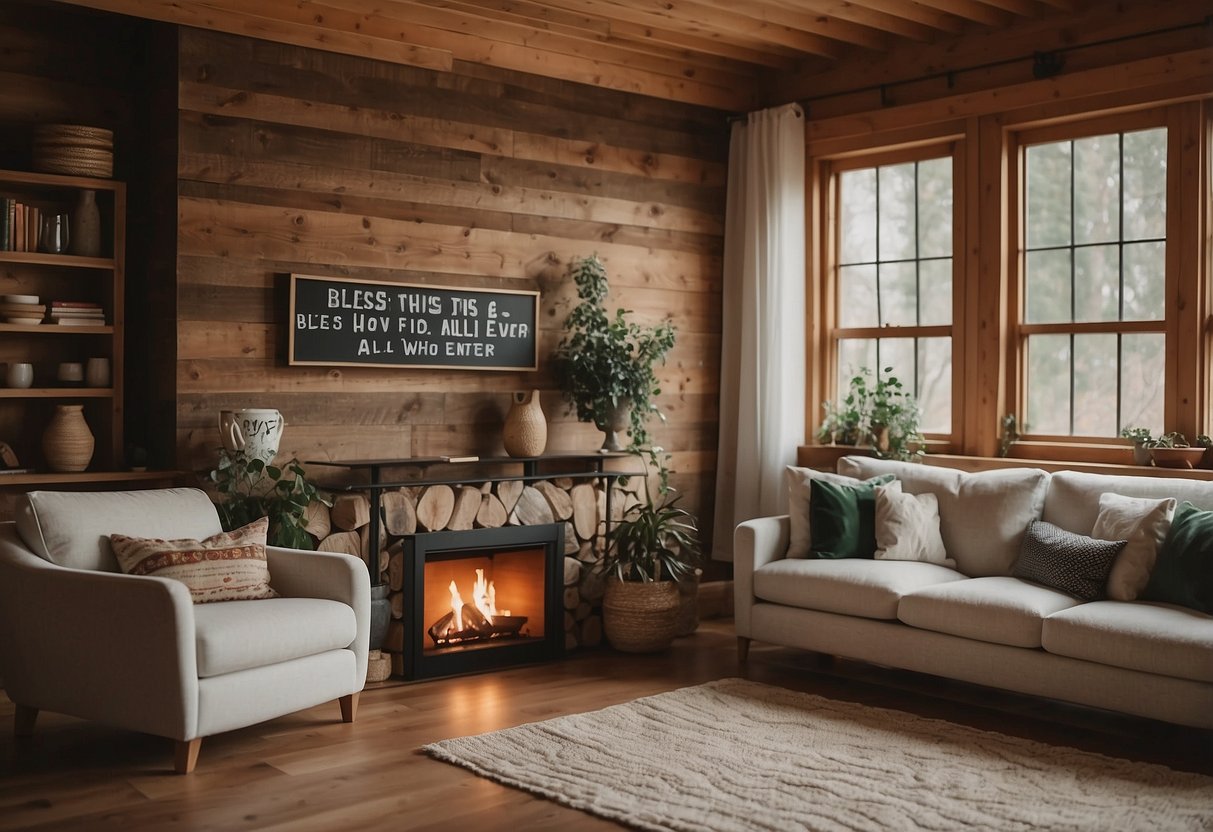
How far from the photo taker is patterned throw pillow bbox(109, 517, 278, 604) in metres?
3.99

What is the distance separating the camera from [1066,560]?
440 cm

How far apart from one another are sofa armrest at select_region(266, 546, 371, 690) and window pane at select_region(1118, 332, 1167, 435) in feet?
11.2

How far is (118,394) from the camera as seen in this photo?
16.3 feet

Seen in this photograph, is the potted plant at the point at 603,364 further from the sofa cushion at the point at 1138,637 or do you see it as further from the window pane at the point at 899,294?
the sofa cushion at the point at 1138,637

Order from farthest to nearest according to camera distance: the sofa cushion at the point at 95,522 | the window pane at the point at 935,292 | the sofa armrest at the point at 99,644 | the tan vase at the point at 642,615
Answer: the window pane at the point at 935,292
the tan vase at the point at 642,615
the sofa cushion at the point at 95,522
the sofa armrest at the point at 99,644

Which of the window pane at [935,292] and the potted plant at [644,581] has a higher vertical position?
the window pane at [935,292]

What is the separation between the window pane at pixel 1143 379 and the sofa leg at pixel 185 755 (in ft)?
13.3

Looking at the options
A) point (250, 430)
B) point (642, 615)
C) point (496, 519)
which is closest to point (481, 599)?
point (496, 519)

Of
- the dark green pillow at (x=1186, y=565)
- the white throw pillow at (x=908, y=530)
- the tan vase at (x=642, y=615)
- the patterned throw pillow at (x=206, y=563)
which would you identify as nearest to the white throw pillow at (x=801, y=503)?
the white throw pillow at (x=908, y=530)

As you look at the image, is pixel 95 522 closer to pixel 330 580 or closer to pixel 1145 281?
pixel 330 580

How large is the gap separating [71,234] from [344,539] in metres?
1.73

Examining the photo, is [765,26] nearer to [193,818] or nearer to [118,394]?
[118,394]

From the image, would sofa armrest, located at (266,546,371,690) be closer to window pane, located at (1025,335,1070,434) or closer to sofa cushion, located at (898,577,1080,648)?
sofa cushion, located at (898,577,1080,648)

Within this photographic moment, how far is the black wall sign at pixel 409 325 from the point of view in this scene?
16.4 feet
